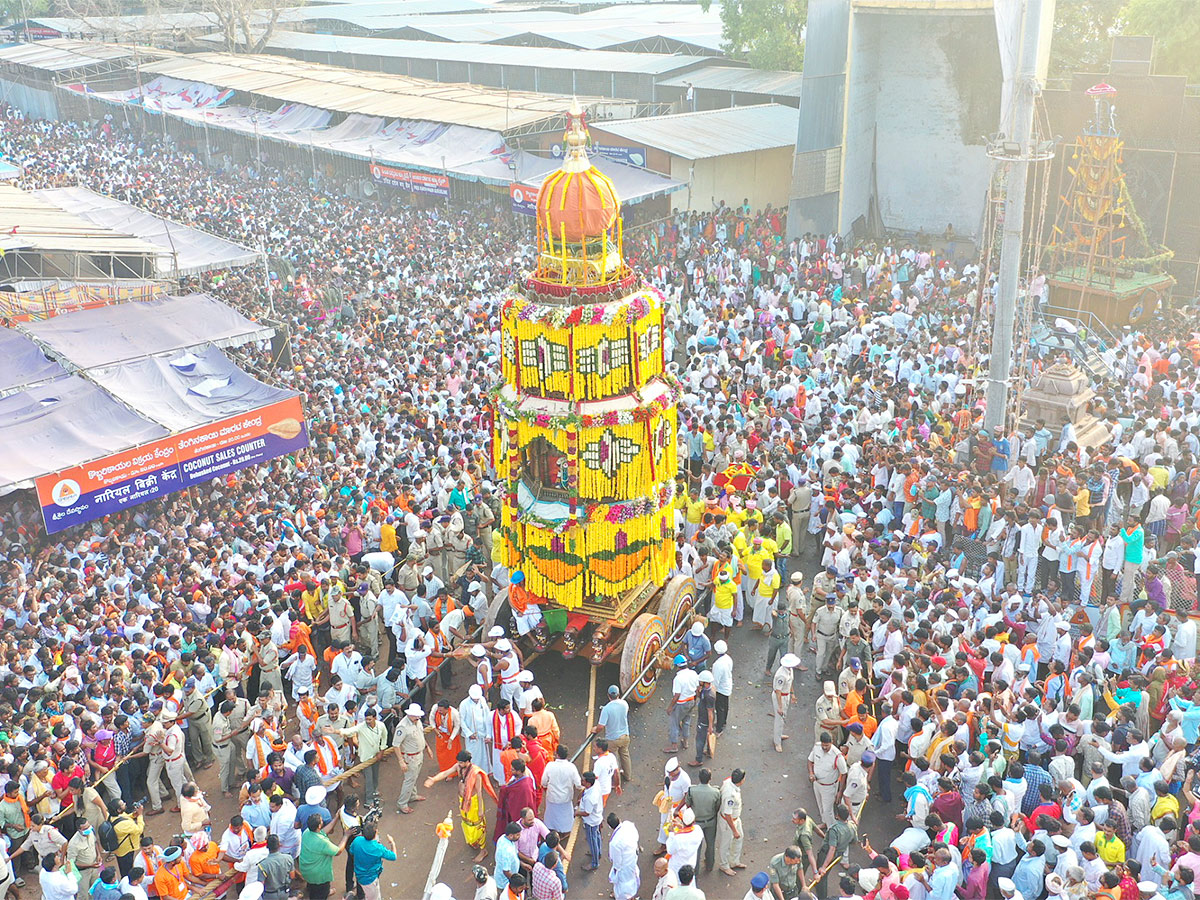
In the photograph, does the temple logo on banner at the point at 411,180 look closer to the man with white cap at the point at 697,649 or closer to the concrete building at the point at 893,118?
the concrete building at the point at 893,118

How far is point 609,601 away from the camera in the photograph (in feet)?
41.7

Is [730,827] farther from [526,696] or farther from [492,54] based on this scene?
[492,54]

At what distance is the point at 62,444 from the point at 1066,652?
1253 centimetres

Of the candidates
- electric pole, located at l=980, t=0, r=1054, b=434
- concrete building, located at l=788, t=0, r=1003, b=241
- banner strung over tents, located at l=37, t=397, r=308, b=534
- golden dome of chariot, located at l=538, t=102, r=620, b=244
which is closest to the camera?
golden dome of chariot, located at l=538, t=102, r=620, b=244

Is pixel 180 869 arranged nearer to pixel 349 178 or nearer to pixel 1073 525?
pixel 1073 525

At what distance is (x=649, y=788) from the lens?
38.3 feet

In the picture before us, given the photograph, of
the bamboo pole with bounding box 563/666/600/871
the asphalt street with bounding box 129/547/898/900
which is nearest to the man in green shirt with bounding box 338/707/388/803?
the asphalt street with bounding box 129/547/898/900

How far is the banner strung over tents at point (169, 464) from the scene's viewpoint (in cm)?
1489

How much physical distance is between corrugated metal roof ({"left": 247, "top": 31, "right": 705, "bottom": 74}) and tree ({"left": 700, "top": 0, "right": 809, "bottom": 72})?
2003 mm

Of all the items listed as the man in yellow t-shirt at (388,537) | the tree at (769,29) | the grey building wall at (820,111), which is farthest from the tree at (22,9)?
the man in yellow t-shirt at (388,537)

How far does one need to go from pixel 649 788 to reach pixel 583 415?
3.81 m

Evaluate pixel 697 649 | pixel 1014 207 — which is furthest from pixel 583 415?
pixel 1014 207

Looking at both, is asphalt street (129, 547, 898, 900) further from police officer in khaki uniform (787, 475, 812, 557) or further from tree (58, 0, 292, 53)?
tree (58, 0, 292, 53)

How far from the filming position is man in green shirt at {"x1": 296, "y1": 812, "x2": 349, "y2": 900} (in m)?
9.50
